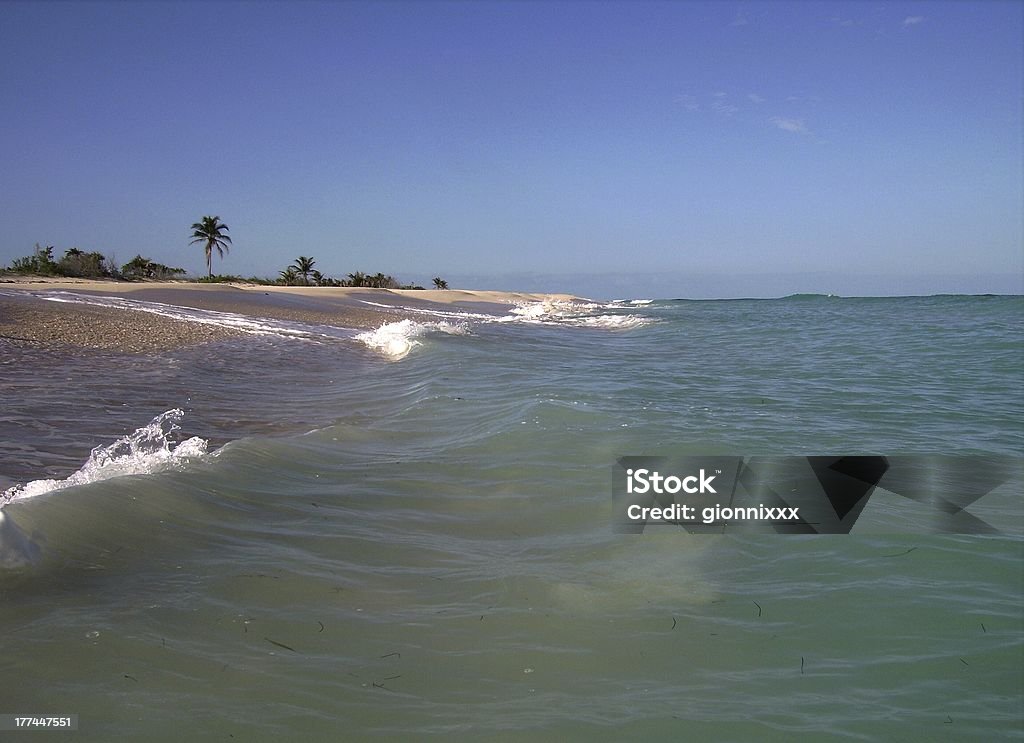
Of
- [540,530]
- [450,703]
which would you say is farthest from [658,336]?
[450,703]

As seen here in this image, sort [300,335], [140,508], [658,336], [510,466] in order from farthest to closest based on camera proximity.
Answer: [658,336] < [300,335] < [510,466] < [140,508]

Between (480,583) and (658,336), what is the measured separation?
18.2 m

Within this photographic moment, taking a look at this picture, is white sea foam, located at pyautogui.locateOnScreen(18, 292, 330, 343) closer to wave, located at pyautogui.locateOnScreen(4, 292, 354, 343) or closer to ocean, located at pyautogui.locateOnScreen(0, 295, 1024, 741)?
wave, located at pyautogui.locateOnScreen(4, 292, 354, 343)

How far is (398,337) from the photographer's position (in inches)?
598

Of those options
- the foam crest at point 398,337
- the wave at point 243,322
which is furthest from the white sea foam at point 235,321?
the foam crest at point 398,337

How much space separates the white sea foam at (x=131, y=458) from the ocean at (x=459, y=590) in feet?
0.09

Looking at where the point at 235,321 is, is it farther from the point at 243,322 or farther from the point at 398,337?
the point at 398,337

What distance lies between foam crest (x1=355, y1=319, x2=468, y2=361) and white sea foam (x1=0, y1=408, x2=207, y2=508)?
6.99 metres

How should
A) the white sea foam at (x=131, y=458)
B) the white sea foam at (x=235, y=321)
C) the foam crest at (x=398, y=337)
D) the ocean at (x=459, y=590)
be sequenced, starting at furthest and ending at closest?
the white sea foam at (x=235, y=321)
the foam crest at (x=398, y=337)
the white sea foam at (x=131, y=458)
the ocean at (x=459, y=590)

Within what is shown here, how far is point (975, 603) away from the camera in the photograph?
9.66 feet

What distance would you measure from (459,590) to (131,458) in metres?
2.65

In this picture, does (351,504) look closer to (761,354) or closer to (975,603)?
(975,603)

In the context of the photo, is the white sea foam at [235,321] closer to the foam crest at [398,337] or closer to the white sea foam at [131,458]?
the foam crest at [398,337]

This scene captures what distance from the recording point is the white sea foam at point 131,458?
3718mm
